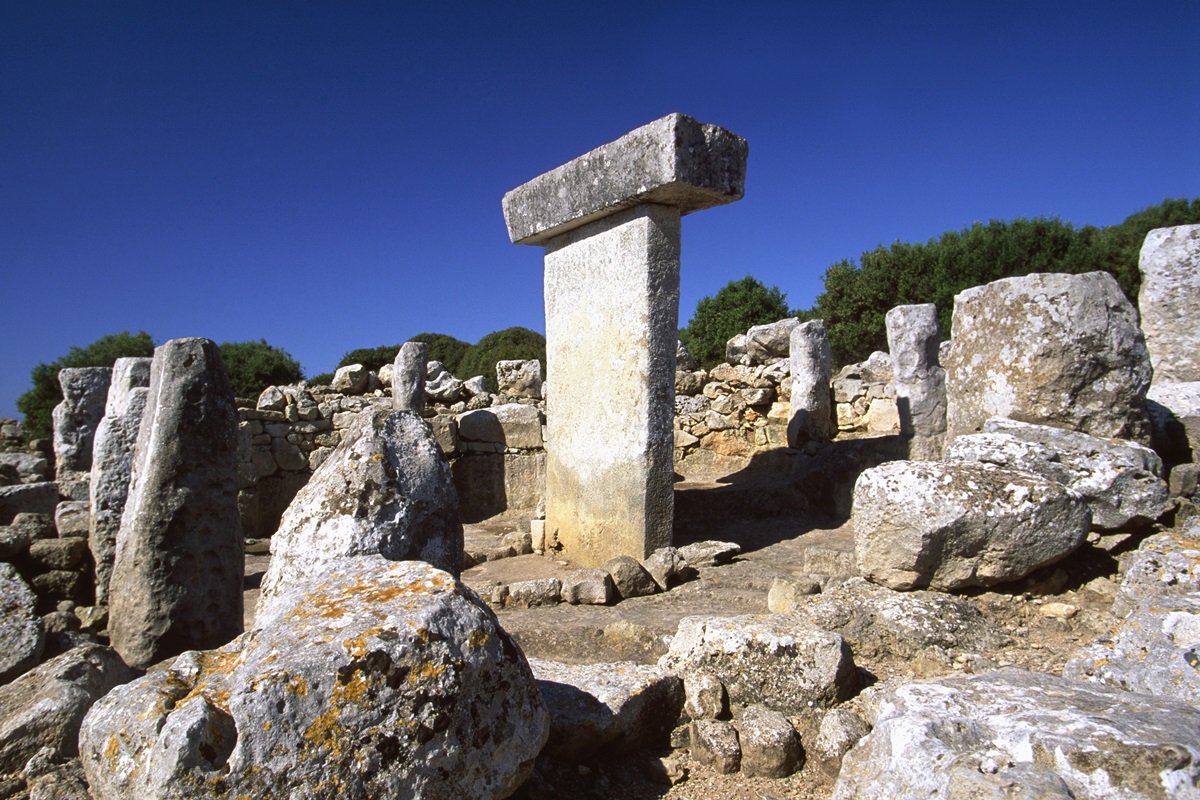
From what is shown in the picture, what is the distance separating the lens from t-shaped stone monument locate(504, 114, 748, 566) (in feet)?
19.0

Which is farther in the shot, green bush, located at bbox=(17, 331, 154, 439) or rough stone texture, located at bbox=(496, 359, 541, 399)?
green bush, located at bbox=(17, 331, 154, 439)

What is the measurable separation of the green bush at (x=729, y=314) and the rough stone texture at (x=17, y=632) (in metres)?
18.9

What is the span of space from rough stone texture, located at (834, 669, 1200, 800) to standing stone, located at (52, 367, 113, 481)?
8.21 meters

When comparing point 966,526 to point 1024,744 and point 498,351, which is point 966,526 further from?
point 498,351

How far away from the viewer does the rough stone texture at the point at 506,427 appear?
945cm

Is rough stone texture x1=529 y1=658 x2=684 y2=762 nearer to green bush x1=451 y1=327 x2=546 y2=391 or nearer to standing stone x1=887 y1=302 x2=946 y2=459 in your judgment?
standing stone x1=887 y1=302 x2=946 y2=459

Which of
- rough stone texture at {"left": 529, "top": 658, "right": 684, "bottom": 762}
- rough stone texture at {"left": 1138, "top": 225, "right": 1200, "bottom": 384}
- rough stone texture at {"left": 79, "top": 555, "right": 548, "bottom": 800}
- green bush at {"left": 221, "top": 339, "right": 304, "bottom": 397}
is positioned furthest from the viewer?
green bush at {"left": 221, "top": 339, "right": 304, "bottom": 397}

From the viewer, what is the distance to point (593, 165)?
619 centimetres

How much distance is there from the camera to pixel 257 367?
1859 cm

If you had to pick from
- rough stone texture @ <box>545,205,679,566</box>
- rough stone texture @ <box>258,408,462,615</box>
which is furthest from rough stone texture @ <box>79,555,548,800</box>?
rough stone texture @ <box>545,205,679,566</box>

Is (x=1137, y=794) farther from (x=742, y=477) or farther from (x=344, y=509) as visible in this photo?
(x=742, y=477)

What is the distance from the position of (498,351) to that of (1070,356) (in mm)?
22461

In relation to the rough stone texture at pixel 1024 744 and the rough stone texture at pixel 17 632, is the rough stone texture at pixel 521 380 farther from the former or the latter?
the rough stone texture at pixel 1024 744

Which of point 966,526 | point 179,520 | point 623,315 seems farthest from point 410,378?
point 966,526
